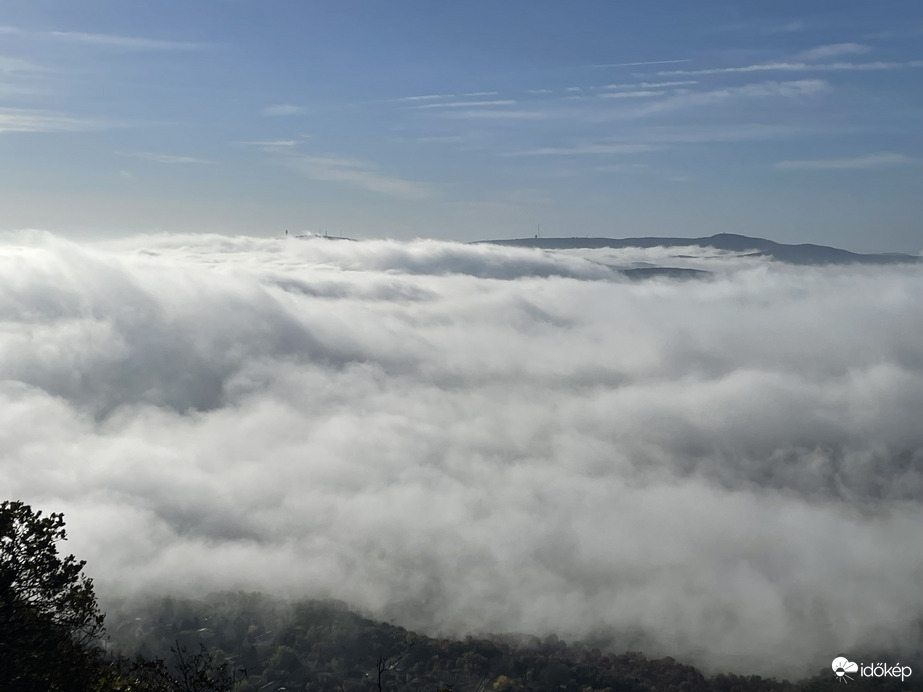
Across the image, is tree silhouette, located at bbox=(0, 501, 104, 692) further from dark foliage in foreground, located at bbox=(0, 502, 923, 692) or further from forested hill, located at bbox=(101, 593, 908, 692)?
forested hill, located at bbox=(101, 593, 908, 692)

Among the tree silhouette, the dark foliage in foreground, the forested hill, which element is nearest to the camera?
the tree silhouette

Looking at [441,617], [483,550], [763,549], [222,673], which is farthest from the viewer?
Answer: [763,549]

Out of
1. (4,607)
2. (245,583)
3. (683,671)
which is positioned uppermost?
(4,607)

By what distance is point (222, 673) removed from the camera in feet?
68.3

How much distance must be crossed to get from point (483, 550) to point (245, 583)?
5329cm

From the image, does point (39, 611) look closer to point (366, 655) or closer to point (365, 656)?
point (365, 656)

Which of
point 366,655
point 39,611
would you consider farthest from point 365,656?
point 39,611

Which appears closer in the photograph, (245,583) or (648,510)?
(245,583)

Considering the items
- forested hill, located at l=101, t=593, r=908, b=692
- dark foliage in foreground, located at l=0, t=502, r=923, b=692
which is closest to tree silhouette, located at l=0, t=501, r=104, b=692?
dark foliage in foreground, located at l=0, t=502, r=923, b=692

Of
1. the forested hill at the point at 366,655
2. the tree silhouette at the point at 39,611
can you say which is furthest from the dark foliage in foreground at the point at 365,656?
the tree silhouette at the point at 39,611

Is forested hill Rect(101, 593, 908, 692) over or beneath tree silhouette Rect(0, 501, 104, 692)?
beneath

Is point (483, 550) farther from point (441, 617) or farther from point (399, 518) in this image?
point (441, 617)

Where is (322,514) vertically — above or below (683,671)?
above

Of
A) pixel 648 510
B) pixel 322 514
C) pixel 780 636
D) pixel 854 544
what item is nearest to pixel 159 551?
pixel 322 514
